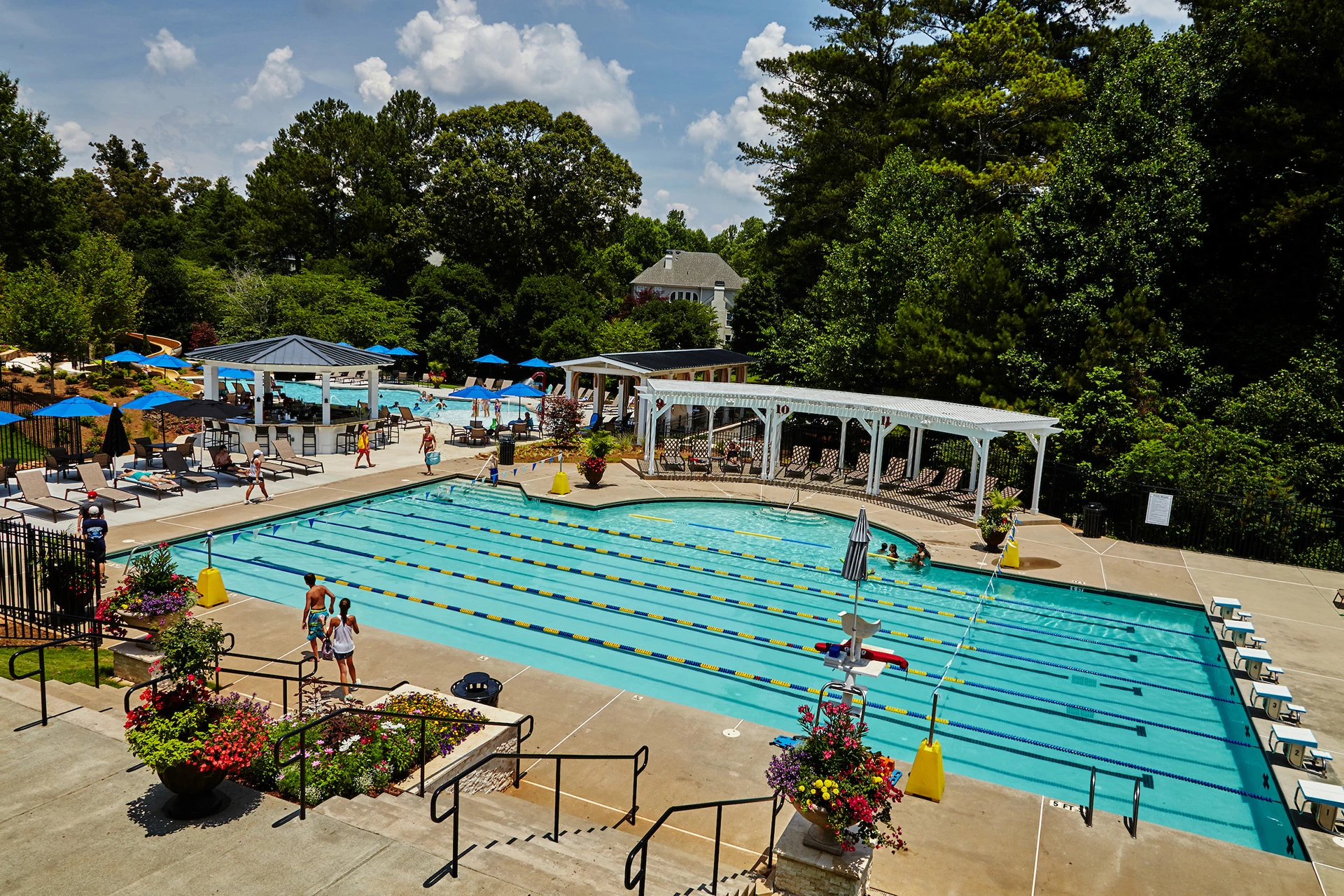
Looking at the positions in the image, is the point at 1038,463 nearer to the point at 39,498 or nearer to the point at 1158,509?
the point at 1158,509

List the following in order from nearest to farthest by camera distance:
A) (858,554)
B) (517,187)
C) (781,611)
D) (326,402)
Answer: (858,554)
(781,611)
(326,402)
(517,187)

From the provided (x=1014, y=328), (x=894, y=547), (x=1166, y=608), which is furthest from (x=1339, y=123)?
(x=894, y=547)

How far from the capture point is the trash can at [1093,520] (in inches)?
854

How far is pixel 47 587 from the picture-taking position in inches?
462

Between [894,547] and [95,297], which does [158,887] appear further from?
[95,297]

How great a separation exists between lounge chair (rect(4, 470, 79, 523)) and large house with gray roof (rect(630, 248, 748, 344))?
199 feet

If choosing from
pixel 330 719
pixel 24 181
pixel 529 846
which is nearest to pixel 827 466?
pixel 330 719

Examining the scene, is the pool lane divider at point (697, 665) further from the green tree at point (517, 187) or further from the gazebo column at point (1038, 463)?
the green tree at point (517, 187)

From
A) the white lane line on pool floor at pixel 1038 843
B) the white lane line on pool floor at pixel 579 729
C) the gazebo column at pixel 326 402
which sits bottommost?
the white lane line on pool floor at pixel 579 729

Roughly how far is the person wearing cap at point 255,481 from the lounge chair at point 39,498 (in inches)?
138

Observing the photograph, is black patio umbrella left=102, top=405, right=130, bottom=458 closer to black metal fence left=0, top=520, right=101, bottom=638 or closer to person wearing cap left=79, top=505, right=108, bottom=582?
person wearing cap left=79, top=505, right=108, bottom=582

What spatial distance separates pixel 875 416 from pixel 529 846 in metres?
19.6

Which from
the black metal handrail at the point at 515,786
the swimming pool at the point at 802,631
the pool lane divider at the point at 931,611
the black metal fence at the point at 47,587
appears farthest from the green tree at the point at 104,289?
the black metal handrail at the point at 515,786

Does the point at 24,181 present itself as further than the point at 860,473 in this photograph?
Yes
